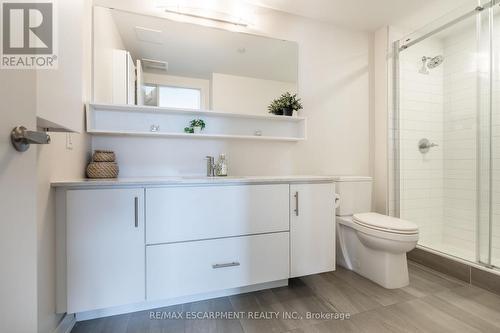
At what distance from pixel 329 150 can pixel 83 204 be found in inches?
79.3

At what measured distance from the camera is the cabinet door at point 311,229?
160 cm

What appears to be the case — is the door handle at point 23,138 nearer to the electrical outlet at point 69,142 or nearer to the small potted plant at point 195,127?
the electrical outlet at point 69,142

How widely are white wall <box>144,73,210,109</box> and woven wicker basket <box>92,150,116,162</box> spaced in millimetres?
596

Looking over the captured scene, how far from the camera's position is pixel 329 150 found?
2311 mm

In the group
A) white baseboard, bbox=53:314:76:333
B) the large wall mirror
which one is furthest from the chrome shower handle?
white baseboard, bbox=53:314:76:333

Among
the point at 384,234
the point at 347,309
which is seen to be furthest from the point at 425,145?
the point at 347,309

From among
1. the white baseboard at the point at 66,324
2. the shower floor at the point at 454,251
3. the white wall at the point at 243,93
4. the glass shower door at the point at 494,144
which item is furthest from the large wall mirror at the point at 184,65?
the shower floor at the point at 454,251

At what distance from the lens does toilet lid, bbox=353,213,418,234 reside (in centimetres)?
161

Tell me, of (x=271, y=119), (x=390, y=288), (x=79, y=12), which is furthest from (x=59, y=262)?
(x=390, y=288)

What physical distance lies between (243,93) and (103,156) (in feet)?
3.77

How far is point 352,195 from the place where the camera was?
6.89 feet

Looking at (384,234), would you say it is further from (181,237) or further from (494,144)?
(181,237)

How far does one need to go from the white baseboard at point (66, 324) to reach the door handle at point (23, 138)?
1.18m

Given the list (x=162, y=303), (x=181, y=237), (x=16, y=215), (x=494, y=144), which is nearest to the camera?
(x=16, y=215)
